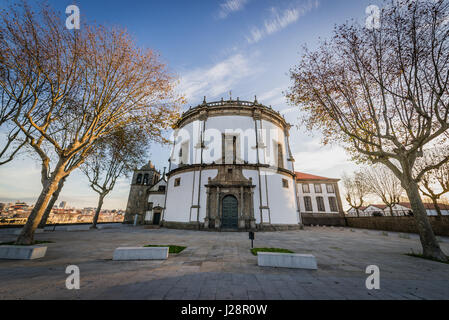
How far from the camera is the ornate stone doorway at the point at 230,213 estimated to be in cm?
1692

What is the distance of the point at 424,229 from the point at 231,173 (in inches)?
538

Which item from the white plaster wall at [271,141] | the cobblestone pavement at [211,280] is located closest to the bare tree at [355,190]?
the white plaster wall at [271,141]

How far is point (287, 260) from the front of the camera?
199 inches

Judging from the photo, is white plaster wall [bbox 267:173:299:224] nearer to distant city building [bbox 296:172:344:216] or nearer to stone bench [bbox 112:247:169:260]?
distant city building [bbox 296:172:344:216]

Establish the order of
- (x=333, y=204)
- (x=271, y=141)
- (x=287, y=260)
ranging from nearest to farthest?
(x=287, y=260) → (x=271, y=141) → (x=333, y=204)

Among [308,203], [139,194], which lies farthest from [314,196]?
[139,194]

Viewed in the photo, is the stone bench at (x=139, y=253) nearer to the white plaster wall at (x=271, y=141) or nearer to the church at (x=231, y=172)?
the church at (x=231, y=172)

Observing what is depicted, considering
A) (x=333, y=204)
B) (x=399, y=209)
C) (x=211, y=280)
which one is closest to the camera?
(x=211, y=280)

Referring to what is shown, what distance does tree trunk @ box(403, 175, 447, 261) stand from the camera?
21.9 ft

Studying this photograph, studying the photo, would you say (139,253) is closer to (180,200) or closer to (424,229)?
(424,229)

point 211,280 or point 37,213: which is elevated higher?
point 37,213

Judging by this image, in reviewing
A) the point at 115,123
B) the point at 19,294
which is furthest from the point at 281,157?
the point at 19,294
